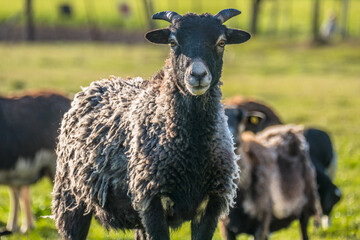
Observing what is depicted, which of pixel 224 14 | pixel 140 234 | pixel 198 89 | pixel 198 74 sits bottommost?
pixel 140 234

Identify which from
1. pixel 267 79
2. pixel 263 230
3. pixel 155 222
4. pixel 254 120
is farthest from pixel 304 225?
pixel 267 79

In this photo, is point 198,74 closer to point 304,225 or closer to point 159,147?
point 159,147

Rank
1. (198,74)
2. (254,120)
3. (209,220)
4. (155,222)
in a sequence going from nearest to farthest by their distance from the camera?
(198,74) → (155,222) → (209,220) → (254,120)

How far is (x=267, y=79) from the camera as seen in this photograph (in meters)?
31.1

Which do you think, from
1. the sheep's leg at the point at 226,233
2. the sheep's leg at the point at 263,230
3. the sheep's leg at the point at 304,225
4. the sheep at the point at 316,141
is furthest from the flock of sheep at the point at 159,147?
the sheep's leg at the point at 304,225

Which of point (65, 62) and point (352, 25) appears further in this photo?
point (352, 25)

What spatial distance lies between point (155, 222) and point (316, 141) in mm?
5213

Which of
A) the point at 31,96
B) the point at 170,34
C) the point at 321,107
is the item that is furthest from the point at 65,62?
the point at 170,34

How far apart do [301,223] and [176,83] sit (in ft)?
12.8

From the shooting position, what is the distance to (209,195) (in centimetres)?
536

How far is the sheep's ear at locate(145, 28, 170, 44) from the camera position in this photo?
18.6ft

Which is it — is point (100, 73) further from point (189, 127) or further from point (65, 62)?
point (189, 127)

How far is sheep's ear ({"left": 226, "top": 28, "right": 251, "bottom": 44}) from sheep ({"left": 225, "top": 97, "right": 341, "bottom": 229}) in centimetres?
243

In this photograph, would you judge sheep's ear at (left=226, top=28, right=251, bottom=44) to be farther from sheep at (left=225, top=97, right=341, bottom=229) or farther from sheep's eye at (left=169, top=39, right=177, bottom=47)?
sheep at (left=225, top=97, right=341, bottom=229)
